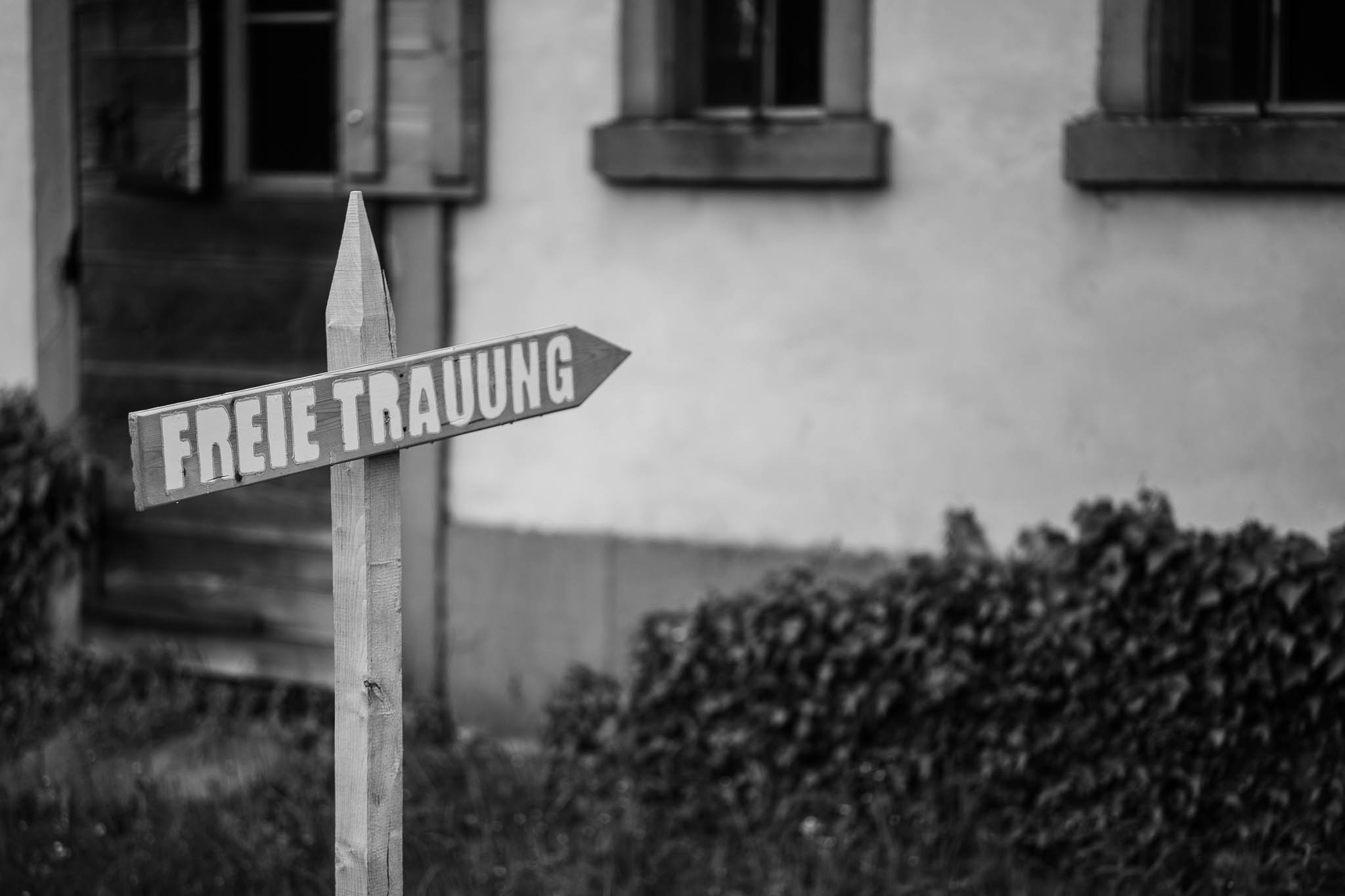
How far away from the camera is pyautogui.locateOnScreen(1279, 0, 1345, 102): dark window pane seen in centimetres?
530

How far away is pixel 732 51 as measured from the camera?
5.96 meters

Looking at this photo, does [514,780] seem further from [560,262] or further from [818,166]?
[818,166]

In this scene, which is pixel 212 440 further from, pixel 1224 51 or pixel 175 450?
pixel 1224 51

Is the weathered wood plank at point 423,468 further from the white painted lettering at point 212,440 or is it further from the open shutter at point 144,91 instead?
the white painted lettering at point 212,440

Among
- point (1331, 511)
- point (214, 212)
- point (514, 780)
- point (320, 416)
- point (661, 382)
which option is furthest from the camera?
point (214, 212)

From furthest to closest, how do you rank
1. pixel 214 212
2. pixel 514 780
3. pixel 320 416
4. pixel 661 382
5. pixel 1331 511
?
1. pixel 214 212
2. pixel 661 382
3. pixel 514 780
4. pixel 1331 511
5. pixel 320 416

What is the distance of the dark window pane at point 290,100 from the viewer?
6.82 meters

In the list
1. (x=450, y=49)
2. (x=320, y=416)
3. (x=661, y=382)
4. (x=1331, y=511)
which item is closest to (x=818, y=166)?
(x=661, y=382)

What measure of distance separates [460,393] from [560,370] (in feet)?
0.71

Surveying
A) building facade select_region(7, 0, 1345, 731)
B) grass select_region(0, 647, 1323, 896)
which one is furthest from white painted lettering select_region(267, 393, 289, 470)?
building facade select_region(7, 0, 1345, 731)

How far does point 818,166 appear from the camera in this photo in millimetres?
5598

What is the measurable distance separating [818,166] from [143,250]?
2992mm

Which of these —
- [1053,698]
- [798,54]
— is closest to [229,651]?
[798,54]

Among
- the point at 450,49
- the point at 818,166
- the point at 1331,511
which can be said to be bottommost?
the point at 1331,511
